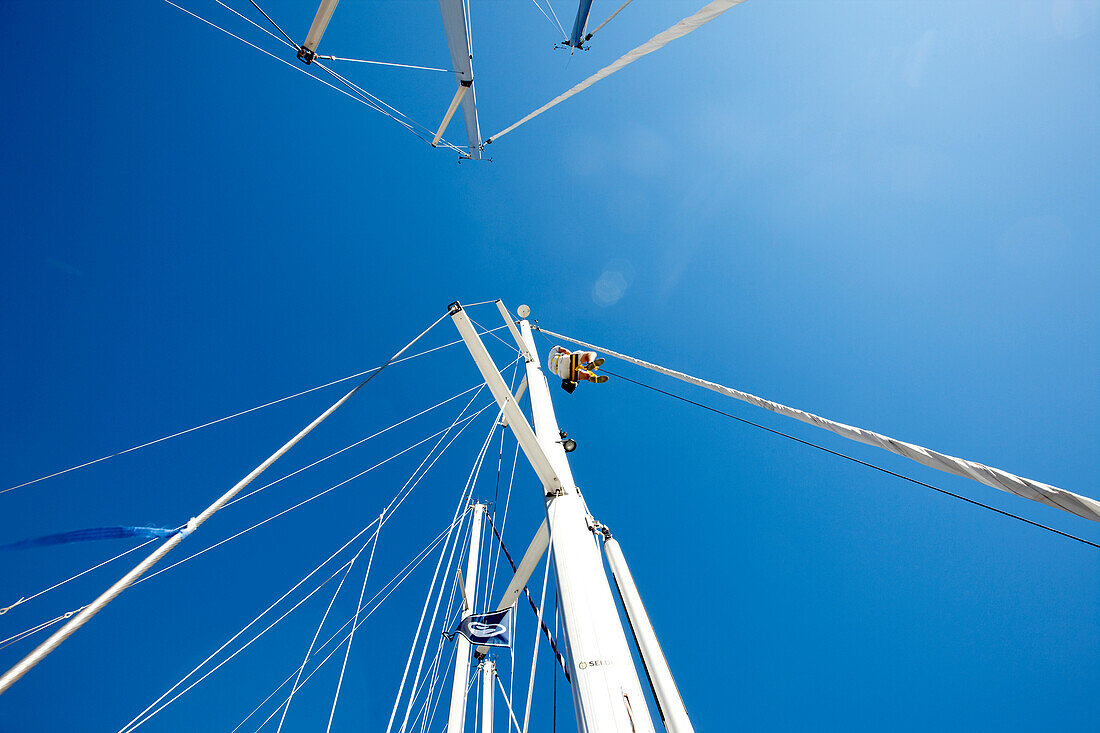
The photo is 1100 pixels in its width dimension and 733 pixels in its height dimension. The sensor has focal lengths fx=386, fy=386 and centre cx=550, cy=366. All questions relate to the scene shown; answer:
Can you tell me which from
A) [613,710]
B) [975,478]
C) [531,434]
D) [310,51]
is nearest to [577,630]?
[613,710]

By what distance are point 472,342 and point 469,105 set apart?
203 inches

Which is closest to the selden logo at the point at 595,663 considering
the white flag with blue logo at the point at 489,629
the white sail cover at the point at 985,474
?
the white flag with blue logo at the point at 489,629

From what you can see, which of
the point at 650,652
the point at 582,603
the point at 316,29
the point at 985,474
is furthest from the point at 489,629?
the point at 316,29

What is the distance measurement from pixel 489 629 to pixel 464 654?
5457 millimetres

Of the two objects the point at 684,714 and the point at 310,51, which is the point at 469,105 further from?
the point at 684,714

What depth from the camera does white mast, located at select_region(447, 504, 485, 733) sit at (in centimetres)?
752

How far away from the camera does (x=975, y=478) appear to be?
6.18 feet

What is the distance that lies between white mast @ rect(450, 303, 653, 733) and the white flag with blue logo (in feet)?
4.93

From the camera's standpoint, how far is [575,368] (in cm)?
586

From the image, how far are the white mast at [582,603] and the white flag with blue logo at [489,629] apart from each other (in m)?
1.50

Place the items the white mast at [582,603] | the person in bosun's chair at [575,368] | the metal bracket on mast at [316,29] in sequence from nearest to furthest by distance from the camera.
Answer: the white mast at [582,603], the metal bracket on mast at [316,29], the person in bosun's chair at [575,368]

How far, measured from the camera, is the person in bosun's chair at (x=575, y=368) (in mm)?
5801

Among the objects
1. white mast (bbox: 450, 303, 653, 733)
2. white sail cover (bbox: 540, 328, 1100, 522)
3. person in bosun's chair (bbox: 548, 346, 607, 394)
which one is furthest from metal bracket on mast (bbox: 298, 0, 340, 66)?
white sail cover (bbox: 540, 328, 1100, 522)

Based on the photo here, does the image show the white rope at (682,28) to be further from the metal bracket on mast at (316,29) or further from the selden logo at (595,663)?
the selden logo at (595,663)
